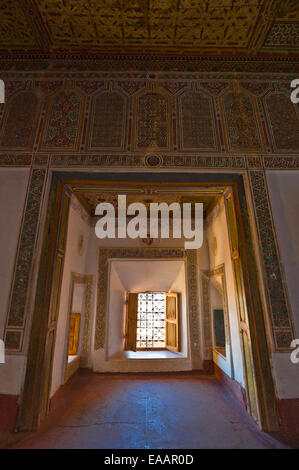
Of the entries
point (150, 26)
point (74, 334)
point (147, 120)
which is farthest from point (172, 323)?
point (150, 26)

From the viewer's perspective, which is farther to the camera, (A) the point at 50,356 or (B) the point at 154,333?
(B) the point at 154,333

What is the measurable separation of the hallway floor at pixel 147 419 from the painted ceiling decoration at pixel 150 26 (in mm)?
4290

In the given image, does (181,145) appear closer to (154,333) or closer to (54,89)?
(54,89)

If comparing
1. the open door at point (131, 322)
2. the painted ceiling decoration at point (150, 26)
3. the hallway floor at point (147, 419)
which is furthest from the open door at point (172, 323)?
the painted ceiling decoration at point (150, 26)

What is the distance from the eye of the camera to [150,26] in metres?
2.64

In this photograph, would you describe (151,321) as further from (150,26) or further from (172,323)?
(150,26)

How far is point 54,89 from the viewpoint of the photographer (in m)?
2.96

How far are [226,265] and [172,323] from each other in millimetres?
2277

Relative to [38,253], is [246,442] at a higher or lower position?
lower

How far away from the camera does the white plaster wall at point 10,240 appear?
205 centimetres

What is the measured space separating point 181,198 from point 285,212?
2.00m

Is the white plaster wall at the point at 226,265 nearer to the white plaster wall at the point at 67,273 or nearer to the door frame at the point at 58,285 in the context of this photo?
the door frame at the point at 58,285
